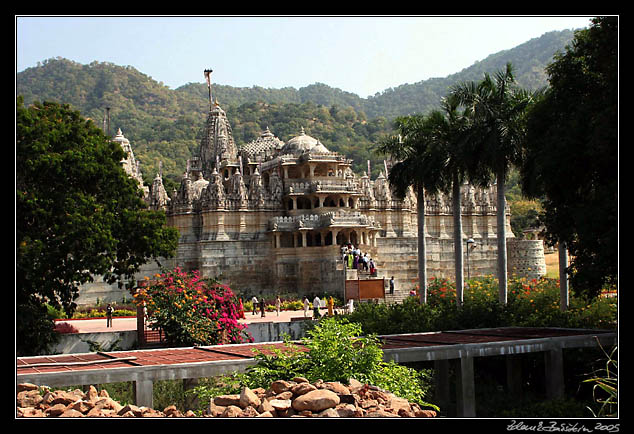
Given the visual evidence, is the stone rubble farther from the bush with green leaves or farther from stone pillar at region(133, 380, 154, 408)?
stone pillar at region(133, 380, 154, 408)

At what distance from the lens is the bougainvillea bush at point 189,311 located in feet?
75.0

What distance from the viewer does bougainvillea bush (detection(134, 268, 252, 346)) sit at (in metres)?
22.9

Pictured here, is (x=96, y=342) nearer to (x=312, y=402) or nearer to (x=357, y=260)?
(x=312, y=402)

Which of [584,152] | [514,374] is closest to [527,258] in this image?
[514,374]

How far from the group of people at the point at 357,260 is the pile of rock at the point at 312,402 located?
32737 millimetres

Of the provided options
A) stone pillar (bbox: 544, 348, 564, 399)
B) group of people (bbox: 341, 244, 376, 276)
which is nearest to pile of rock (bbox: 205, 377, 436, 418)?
stone pillar (bbox: 544, 348, 564, 399)

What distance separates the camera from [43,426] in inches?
398

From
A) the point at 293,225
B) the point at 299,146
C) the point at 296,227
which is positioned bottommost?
the point at 296,227

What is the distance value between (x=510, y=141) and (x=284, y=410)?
19.0 meters

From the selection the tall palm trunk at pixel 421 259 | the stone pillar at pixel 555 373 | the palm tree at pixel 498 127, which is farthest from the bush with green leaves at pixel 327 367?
the tall palm trunk at pixel 421 259

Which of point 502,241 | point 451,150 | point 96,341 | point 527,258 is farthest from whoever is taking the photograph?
point 527,258

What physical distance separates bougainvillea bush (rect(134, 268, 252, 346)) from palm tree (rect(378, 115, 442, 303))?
11745 millimetres

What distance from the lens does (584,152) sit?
18.6 m

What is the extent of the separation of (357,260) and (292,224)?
5401mm
